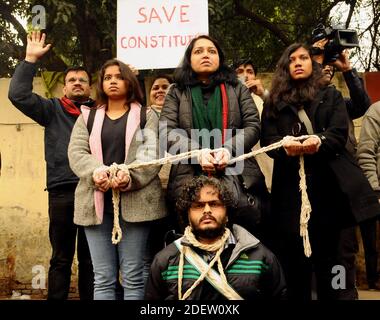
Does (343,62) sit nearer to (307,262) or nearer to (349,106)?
(349,106)

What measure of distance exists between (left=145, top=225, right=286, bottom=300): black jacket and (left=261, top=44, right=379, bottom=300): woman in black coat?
46cm

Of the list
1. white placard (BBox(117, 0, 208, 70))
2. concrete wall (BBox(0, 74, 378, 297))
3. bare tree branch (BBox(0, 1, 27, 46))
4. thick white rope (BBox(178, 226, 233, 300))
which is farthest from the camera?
bare tree branch (BBox(0, 1, 27, 46))

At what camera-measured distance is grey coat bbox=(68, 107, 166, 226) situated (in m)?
3.65

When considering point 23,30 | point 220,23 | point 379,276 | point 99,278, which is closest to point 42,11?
point 23,30

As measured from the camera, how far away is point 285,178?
12.6 feet

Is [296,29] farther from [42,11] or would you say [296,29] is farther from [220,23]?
[42,11]

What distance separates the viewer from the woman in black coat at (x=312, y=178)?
3.71 m

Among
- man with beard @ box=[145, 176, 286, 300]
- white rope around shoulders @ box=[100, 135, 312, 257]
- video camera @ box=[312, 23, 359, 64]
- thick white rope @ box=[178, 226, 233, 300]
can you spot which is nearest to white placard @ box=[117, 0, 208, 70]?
video camera @ box=[312, 23, 359, 64]

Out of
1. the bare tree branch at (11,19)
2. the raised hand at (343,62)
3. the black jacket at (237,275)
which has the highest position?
the bare tree branch at (11,19)

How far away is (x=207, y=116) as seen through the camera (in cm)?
375

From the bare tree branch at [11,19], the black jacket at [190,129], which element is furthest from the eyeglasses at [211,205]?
the bare tree branch at [11,19]

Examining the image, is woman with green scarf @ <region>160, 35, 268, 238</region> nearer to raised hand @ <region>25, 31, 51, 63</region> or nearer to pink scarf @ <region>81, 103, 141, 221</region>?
pink scarf @ <region>81, 103, 141, 221</region>

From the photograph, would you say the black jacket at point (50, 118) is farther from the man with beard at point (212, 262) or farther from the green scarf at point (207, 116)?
the man with beard at point (212, 262)

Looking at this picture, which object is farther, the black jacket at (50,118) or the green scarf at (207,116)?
the black jacket at (50,118)
